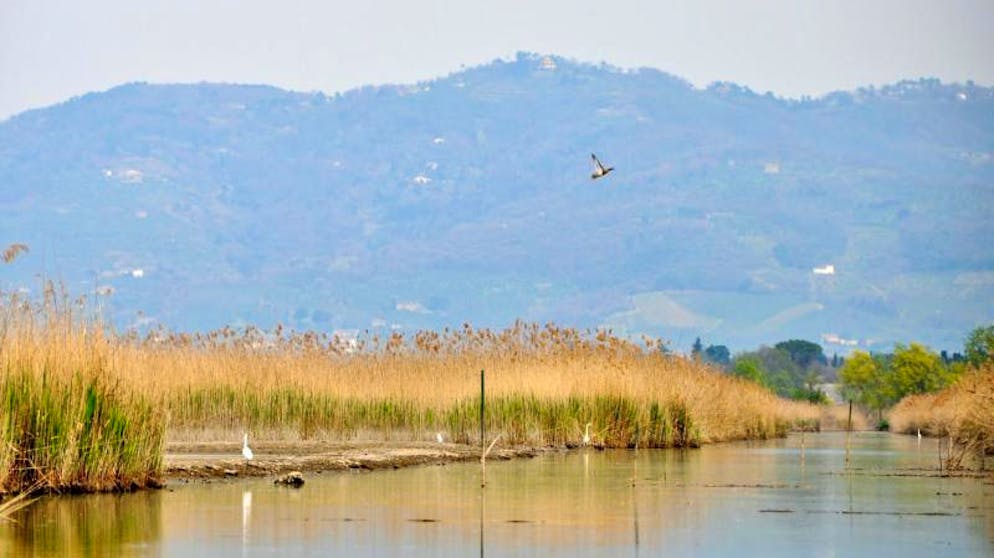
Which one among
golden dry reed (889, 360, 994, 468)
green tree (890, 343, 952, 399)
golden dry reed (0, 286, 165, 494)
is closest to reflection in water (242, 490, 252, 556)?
golden dry reed (0, 286, 165, 494)

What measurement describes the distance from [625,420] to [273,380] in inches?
279

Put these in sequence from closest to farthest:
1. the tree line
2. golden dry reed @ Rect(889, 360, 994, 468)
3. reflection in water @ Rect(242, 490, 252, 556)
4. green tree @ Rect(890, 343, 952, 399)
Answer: reflection in water @ Rect(242, 490, 252, 556)
golden dry reed @ Rect(889, 360, 994, 468)
the tree line
green tree @ Rect(890, 343, 952, 399)

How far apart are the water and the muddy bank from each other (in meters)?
0.70

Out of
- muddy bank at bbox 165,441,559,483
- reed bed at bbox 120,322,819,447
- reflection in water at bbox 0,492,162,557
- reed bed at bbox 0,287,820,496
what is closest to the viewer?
reflection in water at bbox 0,492,162,557

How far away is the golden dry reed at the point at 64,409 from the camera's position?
1873 cm

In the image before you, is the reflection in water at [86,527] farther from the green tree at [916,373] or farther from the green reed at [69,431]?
the green tree at [916,373]

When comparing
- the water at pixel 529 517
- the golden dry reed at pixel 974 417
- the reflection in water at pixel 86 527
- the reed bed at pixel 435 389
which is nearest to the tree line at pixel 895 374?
the reed bed at pixel 435 389

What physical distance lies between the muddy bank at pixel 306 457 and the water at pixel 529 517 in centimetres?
70

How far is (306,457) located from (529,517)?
849 cm

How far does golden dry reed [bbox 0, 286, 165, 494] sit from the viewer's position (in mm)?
18734

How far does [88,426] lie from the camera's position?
63.8 feet

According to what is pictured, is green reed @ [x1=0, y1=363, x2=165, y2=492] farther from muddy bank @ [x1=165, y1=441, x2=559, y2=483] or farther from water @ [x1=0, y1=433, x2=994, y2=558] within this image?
muddy bank @ [x1=165, y1=441, x2=559, y2=483]

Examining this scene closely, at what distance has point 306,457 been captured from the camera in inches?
1046

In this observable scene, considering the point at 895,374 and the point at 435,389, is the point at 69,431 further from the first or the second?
the point at 895,374
